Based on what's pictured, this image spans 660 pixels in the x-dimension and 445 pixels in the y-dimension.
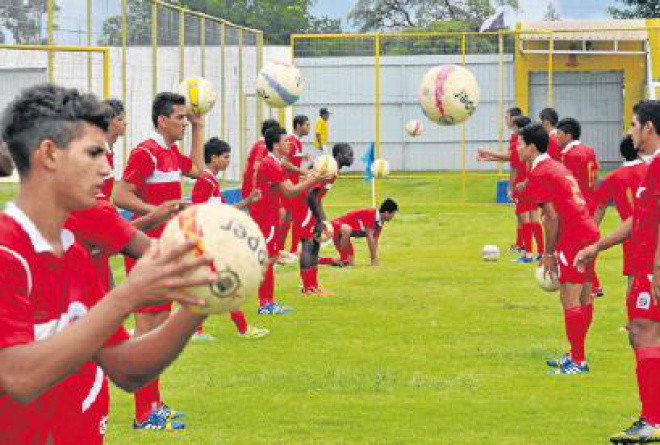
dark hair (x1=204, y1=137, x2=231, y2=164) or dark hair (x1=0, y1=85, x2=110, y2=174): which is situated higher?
dark hair (x1=0, y1=85, x2=110, y2=174)

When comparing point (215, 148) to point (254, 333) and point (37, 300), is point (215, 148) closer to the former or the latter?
point (254, 333)

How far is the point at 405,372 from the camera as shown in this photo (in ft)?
37.7

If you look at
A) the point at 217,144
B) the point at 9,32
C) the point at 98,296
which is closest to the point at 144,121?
the point at 9,32

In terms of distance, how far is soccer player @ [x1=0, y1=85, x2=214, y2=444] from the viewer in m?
3.45

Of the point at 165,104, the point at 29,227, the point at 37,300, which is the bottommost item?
the point at 37,300

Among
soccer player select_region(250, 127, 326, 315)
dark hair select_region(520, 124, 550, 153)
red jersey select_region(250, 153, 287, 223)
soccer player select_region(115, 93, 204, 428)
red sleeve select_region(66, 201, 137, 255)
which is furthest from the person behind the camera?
red jersey select_region(250, 153, 287, 223)

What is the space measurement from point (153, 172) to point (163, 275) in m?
7.16

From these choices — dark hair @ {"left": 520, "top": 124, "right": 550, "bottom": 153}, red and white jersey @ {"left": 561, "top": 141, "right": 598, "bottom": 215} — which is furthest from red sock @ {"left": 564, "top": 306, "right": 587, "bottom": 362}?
red and white jersey @ {"left": 561, "top": 141, "right": 598, "bottom": 215}

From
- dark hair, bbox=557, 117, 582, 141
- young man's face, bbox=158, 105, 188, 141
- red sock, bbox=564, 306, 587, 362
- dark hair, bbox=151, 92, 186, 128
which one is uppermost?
dark hair, bbox=151, 92, 186, 128

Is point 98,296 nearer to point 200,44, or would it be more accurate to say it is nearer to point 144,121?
point 144,121

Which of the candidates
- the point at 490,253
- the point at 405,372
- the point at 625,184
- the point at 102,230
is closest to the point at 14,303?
the point at 102,230

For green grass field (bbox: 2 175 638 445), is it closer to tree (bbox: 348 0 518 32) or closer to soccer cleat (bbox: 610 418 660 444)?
soccer cleat (bbox: 610 418 660 444)

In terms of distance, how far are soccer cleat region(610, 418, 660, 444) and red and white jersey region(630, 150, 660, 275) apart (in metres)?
1.00

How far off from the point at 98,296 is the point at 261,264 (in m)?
0.80
